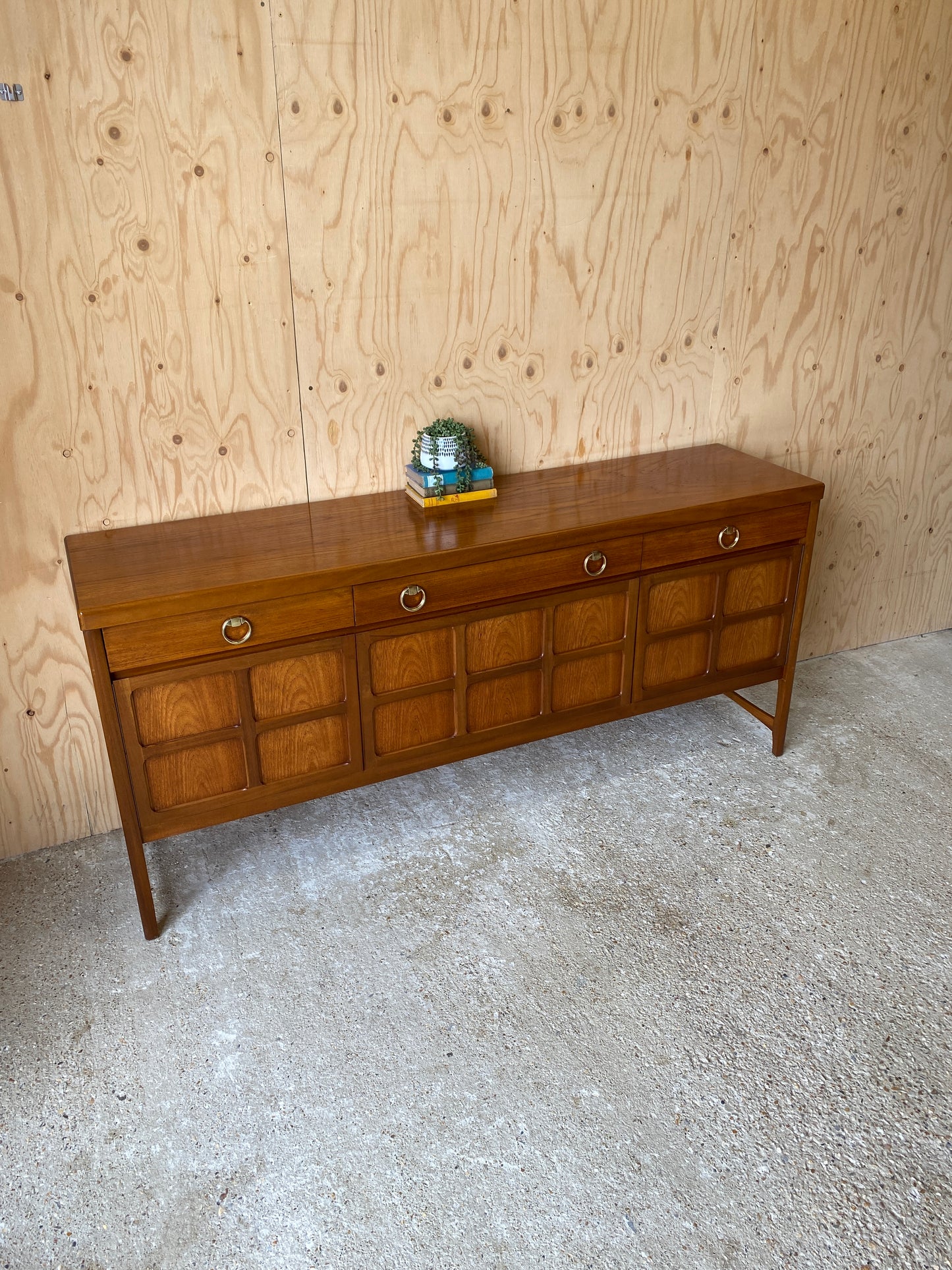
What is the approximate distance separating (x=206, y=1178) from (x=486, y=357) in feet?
6.36

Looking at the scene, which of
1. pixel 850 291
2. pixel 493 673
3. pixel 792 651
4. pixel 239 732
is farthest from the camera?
pixel 850 291

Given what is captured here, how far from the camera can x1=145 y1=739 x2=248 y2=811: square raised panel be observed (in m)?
2.00

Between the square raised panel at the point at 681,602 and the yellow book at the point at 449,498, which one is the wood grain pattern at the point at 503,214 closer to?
the yellow book at the point at 449,498

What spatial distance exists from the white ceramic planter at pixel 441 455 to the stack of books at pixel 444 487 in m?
0.02

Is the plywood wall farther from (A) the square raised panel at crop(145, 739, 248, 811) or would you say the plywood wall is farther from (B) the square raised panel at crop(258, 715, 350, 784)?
(B) the square raised panel at crop(258, 715, 350, 784)

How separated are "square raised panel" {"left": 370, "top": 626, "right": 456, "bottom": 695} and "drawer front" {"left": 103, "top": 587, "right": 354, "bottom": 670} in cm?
12

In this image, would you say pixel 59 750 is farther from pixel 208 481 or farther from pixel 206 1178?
pixel 206 1178

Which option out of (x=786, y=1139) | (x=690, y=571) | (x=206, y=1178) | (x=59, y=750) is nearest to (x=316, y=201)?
(x=690, y=571)

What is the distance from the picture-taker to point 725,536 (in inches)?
94.3

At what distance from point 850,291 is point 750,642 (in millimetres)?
1162

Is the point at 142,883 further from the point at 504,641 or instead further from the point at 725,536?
the point at 725,536

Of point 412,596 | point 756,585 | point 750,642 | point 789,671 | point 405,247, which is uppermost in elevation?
point 405,247

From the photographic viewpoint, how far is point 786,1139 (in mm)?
1649

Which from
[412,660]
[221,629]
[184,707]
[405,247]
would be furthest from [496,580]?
[405,247]
